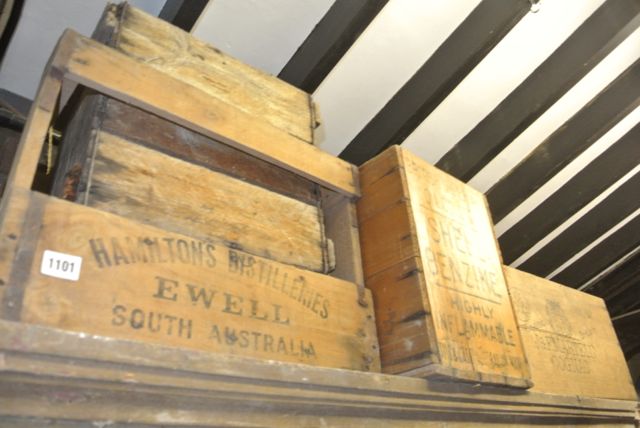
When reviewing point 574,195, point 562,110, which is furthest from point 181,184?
point 574,195

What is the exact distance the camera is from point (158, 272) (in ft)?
3.97

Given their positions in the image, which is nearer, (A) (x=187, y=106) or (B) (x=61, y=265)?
(B) (x=61, y=265)

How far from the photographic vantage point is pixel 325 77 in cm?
247

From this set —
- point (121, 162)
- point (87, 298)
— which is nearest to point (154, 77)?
point (121, 162)

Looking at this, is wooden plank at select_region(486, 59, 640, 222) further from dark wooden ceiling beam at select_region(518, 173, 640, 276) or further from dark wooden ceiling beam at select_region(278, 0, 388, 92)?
dark wooden ceiling beam at select_region(278, 0, 388, 92)

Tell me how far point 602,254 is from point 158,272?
4.25m

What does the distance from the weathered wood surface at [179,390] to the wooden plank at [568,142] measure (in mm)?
1976

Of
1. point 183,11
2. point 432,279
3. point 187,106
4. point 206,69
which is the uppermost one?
point 183,11

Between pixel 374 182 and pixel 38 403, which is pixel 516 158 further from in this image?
pixel 38 403

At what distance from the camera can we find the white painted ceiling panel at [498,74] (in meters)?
2.49

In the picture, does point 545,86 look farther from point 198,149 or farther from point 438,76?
point 198,149

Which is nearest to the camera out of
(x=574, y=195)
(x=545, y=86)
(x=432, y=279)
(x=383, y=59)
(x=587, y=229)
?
(x=432, y=279)

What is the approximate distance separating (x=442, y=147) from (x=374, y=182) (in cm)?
127

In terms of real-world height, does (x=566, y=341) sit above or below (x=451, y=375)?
above
